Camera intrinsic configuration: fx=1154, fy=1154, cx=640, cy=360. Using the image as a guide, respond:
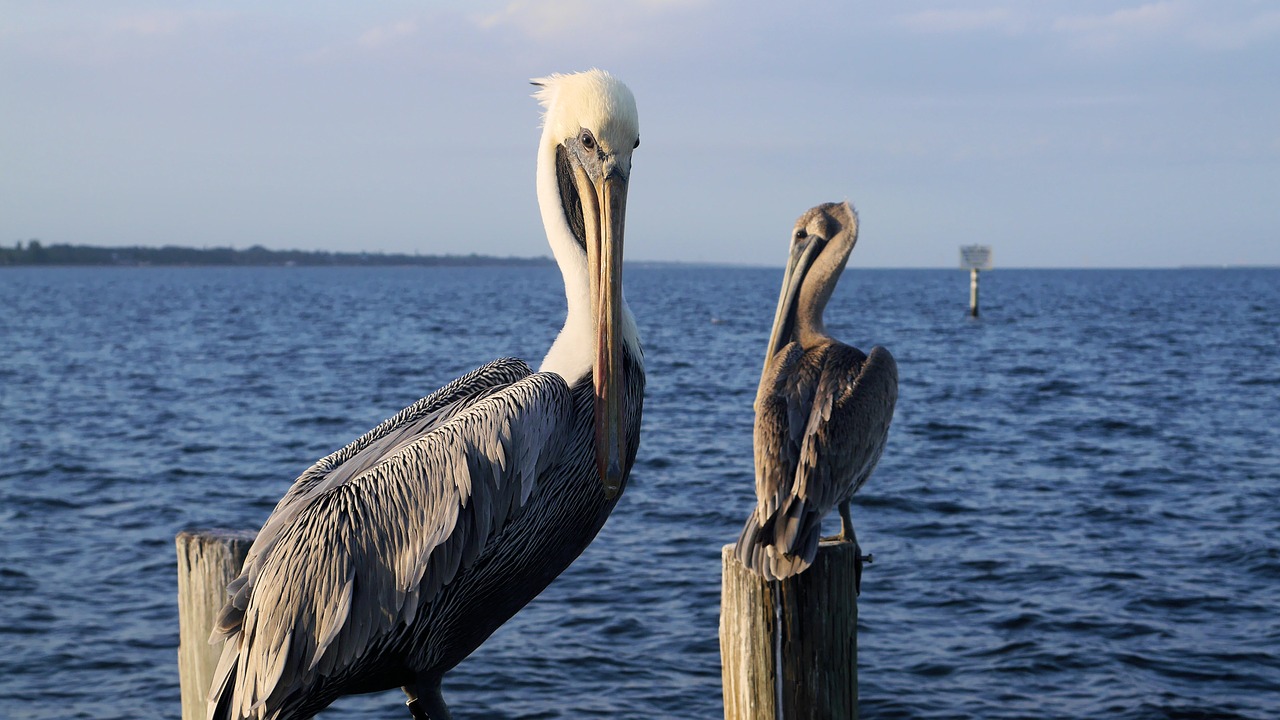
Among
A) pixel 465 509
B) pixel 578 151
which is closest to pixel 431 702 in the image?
pixel 465 509

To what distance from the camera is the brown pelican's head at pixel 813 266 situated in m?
6.06

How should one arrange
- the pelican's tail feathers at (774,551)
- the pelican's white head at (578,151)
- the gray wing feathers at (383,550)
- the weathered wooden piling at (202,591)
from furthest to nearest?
1. the pelican's tail feathers at (774,551)
2. the weathered wooden piling at (202,591)
3. the pelican's white head at (578,151)
4. the gray wing feathers at (383,550)

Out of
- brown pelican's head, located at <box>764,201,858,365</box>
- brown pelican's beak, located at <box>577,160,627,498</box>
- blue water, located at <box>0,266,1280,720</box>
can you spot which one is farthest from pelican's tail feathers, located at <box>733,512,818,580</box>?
blue water, located at <box>0,266,1280,720</box>

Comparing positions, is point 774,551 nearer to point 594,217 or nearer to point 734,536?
point 594,217

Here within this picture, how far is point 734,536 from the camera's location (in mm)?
9414

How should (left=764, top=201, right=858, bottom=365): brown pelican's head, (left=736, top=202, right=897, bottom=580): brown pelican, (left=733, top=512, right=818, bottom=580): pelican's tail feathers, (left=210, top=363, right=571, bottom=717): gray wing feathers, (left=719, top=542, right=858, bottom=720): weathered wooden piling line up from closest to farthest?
(left=210, top=363, right=571, bottom=717): gray wing feathers, (left=719, top=542, right=858, bottom=720): weathered wooden piling, (left=733, top=512, right=818, bottom=580): pelican's tail feathers, (left=736, top=202, right=897, bottom=580): brown pelican, (left=764, top=201, right=858, bottom=365): brown pelican's head

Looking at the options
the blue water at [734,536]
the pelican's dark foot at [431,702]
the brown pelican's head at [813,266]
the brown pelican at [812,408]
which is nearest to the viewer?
the pelican's dark foot at [431,702]

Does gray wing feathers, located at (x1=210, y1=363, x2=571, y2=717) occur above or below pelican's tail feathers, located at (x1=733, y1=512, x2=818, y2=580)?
above

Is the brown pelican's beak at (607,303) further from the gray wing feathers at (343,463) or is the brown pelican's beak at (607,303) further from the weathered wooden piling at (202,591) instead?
the weathered wooden piling at (202,591)

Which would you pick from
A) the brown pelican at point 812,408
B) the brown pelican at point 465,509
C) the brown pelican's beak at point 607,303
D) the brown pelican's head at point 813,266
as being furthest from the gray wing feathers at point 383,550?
the brown pelican's head at point 813,266

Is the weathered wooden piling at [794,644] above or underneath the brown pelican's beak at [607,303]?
underneath

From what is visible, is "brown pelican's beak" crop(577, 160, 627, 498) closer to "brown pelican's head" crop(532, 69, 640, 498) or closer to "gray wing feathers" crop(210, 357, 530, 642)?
"brown pelican's head" crop(532, 69, 640, 498)

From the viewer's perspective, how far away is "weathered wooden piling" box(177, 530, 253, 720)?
9.31ft

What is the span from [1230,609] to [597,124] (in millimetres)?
7004
